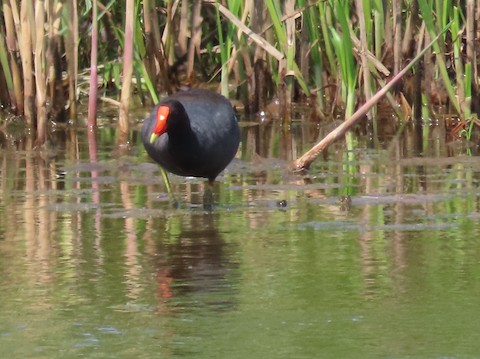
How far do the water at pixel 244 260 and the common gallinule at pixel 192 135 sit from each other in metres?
0.19

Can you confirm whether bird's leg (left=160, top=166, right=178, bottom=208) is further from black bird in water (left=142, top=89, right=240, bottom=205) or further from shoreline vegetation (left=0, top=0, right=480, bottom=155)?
shoreline vegetation (left=0, top=0, right=480, bottom=155)

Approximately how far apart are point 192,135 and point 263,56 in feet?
9.67

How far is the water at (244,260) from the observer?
3.60 metres

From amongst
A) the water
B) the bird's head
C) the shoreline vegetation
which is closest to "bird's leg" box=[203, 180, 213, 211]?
the water

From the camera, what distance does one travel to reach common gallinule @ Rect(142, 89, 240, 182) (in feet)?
19.0

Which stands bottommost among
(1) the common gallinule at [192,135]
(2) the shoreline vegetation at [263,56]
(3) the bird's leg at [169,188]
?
(3) the bird's leg at [169,188]

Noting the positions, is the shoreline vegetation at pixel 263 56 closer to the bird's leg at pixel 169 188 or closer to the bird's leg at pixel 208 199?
the bird's leg at pixel 169 188

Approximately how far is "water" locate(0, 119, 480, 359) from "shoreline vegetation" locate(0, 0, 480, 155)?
2.42 ft

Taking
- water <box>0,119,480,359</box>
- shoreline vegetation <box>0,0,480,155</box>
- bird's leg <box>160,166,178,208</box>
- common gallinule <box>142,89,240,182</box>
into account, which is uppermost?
shoreline vegetation <box>0,0,480,155</box>

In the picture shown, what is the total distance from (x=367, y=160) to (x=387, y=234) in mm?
2121

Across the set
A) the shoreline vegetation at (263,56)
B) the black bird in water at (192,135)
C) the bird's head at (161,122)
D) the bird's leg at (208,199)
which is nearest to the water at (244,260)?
the bird's leg at (208,199)

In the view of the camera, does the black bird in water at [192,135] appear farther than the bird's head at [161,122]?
Result: Yes

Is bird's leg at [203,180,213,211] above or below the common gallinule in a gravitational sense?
below

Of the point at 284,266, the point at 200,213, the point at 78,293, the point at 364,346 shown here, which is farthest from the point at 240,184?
the point at 364,346
